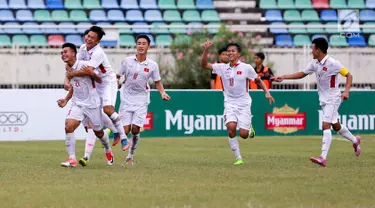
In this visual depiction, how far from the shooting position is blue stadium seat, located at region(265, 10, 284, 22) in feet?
113

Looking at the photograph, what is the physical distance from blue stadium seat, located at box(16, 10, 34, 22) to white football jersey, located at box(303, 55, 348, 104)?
20.0 metres

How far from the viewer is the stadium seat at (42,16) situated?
33.4 m

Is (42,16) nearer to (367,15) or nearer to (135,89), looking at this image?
(367,15)

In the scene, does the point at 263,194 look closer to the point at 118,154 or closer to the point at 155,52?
the point at 118,154

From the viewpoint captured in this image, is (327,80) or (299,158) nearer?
(327,80)

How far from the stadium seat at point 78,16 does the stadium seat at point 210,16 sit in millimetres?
4274

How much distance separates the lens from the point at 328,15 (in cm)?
3475

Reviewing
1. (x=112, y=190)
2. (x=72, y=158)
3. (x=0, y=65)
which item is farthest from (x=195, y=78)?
(x=112, y=190)

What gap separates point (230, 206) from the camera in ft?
29.2

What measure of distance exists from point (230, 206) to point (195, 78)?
1896cm

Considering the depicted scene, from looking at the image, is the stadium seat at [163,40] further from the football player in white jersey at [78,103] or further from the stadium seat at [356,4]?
the football player in white jersey at [78,103]

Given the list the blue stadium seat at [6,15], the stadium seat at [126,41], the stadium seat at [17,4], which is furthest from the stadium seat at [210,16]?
the stadium seat at [126,41]

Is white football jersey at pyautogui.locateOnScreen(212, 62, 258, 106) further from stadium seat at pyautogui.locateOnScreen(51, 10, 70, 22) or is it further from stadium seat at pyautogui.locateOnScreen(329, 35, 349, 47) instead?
stadium seat at pyautogui.locateOnScreen(51, 10, 70, 22)

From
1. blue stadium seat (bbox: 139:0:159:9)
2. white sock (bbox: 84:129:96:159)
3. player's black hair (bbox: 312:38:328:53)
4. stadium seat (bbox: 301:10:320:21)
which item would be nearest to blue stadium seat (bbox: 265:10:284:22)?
stadium seat (bbox: 301:10:320:21)
